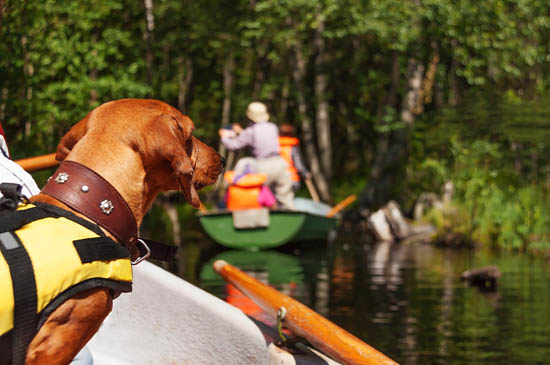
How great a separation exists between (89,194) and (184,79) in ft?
67.7

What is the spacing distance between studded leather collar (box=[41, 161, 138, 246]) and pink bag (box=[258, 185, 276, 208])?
1130 centimetres

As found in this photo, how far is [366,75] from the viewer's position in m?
25.0

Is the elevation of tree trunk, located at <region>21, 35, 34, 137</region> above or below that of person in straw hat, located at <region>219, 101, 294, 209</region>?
above

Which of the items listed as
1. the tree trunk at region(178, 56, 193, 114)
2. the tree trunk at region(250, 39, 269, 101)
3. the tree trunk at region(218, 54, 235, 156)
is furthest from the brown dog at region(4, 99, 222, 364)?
the tree trunk at region(178, 56, 193, 114)

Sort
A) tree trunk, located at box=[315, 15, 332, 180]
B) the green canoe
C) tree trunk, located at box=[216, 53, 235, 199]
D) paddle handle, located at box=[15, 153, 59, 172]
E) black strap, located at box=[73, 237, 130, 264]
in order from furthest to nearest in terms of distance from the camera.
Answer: tree trunk, located at box=[216, 53, 235, 199] → tree trunk, located at box=[315, 15, 332, 180] → the green canoe → paddle handle, located at box=[15, 153, 59, 172] → black strap, located at box=[73, 237, 130, 264]

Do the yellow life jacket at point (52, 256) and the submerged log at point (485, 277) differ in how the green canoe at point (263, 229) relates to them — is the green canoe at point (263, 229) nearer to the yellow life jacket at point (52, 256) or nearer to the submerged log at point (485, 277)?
the submerged log at point (485, 277)

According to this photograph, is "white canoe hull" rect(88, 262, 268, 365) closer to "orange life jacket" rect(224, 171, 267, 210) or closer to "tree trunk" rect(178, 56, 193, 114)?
"orange life jacket" rect(224, 171, 267, 210)

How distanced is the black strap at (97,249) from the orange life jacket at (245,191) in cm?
1121

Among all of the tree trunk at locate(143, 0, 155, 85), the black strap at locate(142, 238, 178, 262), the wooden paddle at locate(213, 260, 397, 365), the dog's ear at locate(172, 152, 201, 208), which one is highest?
the tree trunk at locate(143, 0, 155, 85)

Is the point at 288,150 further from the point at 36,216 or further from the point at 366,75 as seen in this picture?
the point at 36,216

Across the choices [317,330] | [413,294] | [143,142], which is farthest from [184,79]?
[143,142]

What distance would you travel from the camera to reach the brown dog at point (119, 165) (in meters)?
2.67

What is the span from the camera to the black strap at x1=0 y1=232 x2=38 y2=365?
2.58m

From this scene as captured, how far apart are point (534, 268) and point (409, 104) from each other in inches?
367
